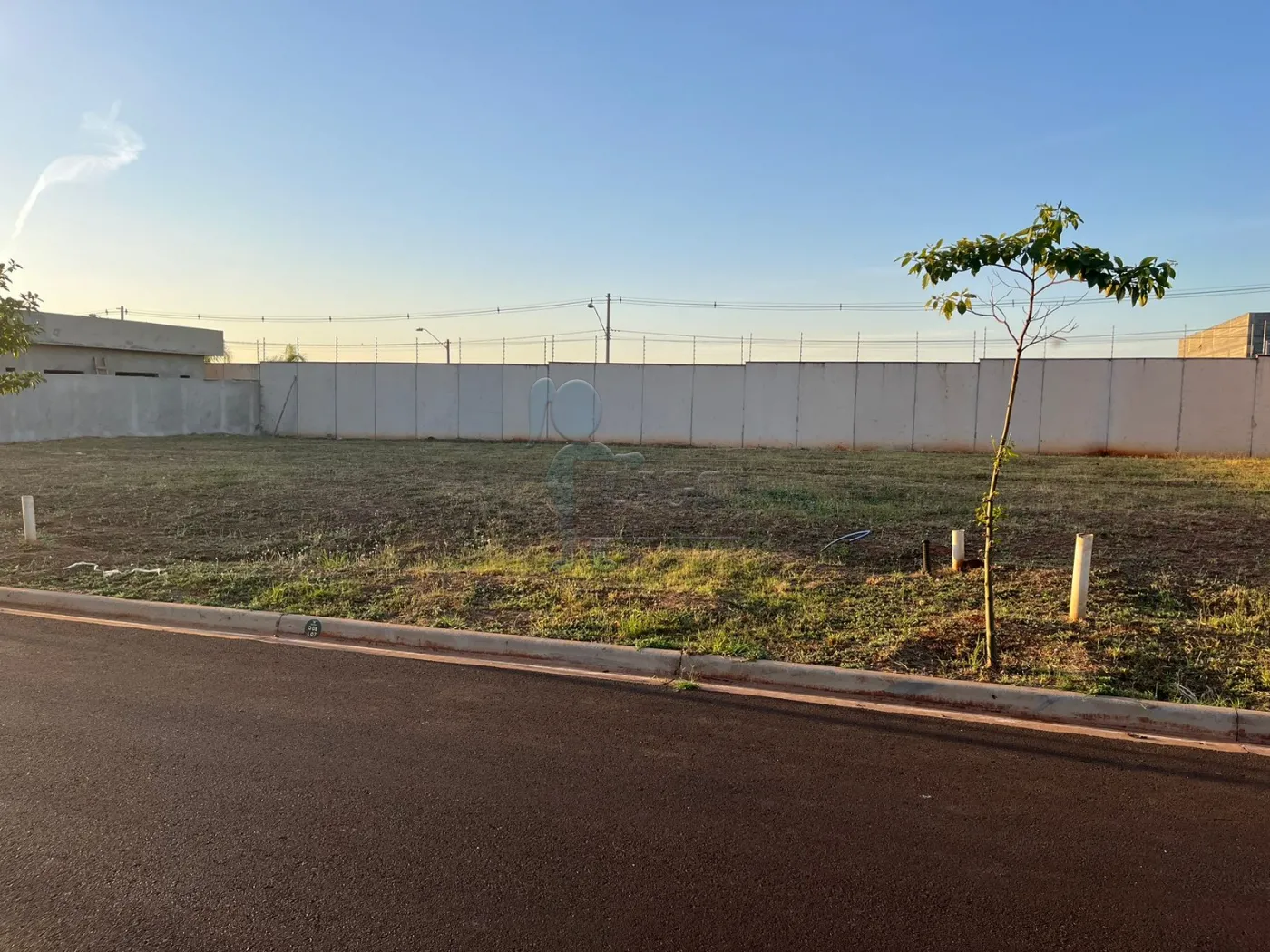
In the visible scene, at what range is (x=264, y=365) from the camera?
119 ft

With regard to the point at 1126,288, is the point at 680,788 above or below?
below

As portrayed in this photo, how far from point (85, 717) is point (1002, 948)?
187 inches

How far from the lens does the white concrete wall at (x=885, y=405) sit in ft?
93.5

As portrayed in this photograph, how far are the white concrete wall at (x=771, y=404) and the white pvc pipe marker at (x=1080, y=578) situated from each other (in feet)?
75.6

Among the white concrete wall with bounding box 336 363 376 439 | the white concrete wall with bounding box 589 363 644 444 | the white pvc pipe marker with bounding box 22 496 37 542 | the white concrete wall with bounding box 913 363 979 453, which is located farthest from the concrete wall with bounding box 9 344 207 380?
the white concrete wall with bounding box 913 363 979 453

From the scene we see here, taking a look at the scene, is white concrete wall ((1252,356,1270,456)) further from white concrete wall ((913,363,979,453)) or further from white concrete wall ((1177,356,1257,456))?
white concrete wall ((913,363,979,453))

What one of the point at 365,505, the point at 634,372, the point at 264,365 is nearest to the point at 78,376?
the point at 264,365

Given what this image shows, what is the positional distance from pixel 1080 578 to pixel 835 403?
75.8ft

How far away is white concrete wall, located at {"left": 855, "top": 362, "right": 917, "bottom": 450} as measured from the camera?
28484 millimetres

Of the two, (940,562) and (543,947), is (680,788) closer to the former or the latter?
(543,947)

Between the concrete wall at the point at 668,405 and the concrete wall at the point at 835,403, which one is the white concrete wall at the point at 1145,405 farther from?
the concrete wall at the point at 668,405

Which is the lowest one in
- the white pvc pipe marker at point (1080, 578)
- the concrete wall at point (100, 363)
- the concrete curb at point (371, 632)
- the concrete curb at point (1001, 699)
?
the concrete curb at point (371, 632)

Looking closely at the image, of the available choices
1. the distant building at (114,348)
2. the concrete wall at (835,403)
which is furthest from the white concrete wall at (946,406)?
the distant building at (114,348)

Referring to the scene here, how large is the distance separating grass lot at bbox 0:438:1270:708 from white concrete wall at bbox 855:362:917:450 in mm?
10596
